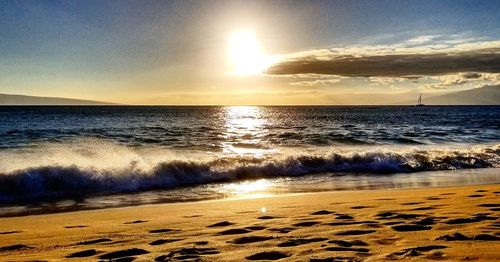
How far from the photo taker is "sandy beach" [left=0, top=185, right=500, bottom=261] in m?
4.16

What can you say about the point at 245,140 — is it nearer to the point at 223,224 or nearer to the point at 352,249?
the point at 223,224

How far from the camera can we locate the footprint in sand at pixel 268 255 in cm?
405

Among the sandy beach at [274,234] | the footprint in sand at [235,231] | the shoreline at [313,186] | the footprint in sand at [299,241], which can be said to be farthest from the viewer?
the shoreline at [313,186]

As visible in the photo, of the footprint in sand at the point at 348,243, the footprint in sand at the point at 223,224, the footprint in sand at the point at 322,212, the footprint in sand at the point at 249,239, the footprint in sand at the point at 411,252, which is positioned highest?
the footprint in sand at the point at 411,252

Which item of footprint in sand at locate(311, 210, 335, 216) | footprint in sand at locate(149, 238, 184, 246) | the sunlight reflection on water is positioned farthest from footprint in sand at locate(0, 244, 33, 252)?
the sunlight reflection on water

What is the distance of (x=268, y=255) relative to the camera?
414 cm

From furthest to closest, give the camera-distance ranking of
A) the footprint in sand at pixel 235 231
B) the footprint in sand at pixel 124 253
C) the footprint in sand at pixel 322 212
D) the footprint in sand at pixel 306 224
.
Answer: the footprint in sand at pixel 322 212, the footprint in sand at pixel 306 224, the footprint in sand at pixel 235 231, the footprint in sand at pixel 124 253

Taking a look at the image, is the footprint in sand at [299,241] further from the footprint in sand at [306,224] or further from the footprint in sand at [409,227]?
the footprint in sand at [409,227]

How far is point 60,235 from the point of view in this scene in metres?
5.61

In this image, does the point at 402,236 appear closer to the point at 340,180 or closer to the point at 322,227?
the point at 322,227

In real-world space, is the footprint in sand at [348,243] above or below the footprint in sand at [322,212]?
above

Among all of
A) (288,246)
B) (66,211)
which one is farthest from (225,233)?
(66,211)

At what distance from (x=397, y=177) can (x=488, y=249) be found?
1094 cm

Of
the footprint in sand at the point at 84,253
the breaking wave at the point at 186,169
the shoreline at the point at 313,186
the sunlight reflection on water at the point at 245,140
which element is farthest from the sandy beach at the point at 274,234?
the sunlight reflection on water at the point at 245,140
